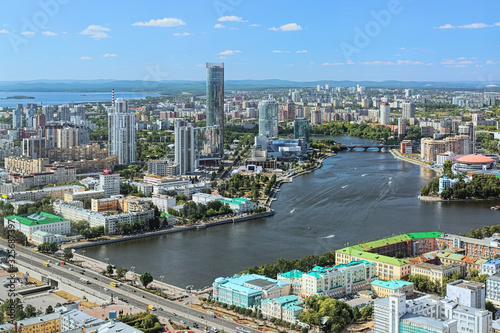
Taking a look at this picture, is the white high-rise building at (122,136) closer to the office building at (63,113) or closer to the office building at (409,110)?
the office building at (63,113)

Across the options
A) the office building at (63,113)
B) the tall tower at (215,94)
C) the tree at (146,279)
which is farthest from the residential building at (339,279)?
the office building at (63,113)

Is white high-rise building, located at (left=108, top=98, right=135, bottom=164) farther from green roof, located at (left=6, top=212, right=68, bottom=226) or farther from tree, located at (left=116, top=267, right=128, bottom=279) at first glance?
tree, located at (left=116, top=267, right=128, bottom=279)

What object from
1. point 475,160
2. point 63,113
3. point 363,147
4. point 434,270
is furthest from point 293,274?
point 63,113

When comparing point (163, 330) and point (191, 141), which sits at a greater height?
point (191, 141)

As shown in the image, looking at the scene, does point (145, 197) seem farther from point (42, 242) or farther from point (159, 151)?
point (159, 151)

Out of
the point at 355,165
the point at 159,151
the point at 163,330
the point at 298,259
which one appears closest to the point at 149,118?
the point at 159,151

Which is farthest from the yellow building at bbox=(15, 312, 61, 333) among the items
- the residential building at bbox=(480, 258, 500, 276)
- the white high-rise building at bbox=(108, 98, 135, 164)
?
the white high-rise building at bbox=(108, 98, 135, 164)
